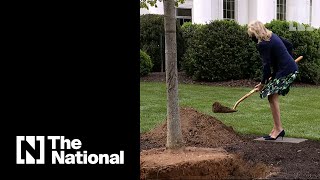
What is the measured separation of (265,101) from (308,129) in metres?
3.63

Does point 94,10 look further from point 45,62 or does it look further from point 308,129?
point 308,129

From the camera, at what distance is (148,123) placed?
9.38 meters

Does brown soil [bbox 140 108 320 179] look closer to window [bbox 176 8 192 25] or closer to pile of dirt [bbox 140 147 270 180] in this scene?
pile of dirt [bbox 140 147 270 180]

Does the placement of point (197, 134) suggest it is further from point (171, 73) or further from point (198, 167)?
point (198, 167)

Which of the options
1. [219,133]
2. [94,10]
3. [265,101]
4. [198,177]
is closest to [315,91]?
[265,101]

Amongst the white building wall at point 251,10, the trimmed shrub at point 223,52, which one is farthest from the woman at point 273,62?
the white building wall at point 251,10

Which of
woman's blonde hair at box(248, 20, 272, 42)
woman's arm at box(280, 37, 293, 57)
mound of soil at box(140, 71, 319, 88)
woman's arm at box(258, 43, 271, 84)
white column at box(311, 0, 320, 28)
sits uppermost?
white column at box(311, 0, 320, 28)

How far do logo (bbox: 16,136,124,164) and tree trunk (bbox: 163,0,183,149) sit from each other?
52.6 inches

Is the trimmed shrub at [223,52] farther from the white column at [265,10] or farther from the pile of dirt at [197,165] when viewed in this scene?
the pile of dirt at [197,165]

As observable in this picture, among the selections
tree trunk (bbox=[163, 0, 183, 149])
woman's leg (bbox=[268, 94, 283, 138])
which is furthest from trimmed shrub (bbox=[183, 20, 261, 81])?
tree trunk (bbox=[163, 0, 183, 149])

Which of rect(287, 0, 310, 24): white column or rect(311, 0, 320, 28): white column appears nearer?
rect(287, 0, 310, 24): white column

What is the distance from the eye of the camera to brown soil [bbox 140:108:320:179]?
5.61 meters

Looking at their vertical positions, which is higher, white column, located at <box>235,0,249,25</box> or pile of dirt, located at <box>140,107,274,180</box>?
white column, located at <box>235,0,249,25</box>

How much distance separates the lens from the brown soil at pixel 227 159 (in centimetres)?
561
